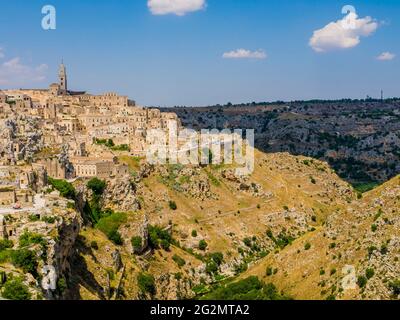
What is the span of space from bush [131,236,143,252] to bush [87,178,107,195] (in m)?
8.18

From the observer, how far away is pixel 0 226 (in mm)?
A: 39812

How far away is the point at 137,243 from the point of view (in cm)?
6575

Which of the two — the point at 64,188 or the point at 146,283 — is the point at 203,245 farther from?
the point at 64,188

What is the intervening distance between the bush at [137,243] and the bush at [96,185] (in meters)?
8.18

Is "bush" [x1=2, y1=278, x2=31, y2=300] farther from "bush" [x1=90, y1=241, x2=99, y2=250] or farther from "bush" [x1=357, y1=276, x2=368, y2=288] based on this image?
"bush" [x1=357, y1=276, x2=368, y2=288]

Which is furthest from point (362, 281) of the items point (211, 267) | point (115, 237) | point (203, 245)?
point (203, 245)

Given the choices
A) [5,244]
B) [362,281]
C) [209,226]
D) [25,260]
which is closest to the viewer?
[25,260]

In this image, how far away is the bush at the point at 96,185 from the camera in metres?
70.6

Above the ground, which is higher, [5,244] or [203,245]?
[5,244]

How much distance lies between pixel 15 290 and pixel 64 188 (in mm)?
27467

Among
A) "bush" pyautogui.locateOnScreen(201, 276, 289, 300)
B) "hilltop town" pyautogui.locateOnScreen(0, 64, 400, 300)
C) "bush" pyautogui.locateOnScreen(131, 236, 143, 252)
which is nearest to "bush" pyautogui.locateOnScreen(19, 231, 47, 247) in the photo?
"hilltop town" pyautogui.locateOnScreen(0, 64, 400, 300)
